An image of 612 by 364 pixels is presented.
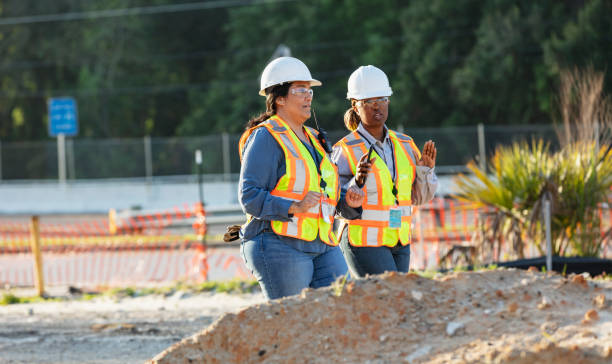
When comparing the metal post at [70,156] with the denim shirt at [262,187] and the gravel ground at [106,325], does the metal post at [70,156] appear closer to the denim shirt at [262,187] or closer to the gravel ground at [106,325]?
the gravel ground at [106,325]

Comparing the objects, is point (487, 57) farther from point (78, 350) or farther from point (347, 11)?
point (78, 350)

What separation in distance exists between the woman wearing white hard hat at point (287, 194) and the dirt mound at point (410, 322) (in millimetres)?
498

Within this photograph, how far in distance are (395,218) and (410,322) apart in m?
1.47

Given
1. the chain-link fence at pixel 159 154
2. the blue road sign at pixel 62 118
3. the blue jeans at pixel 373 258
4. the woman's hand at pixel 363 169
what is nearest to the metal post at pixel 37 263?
the blue jeans at pixel 373 258

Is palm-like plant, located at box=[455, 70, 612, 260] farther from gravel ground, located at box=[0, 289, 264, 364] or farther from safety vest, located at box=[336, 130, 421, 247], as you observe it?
safety vest, located at box=[336, 130, 421, 247]

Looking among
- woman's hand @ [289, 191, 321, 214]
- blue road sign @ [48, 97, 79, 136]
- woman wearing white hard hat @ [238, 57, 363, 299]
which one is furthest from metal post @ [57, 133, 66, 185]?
woman's hand @ [289, 191, 321, 214]

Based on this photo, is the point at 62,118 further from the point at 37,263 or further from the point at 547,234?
the point at 547,234

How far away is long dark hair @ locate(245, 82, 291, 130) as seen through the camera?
4.75m

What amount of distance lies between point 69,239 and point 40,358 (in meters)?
10.1

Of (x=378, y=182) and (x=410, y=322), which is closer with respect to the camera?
(x=410, y=322)

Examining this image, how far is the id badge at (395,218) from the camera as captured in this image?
206 inches

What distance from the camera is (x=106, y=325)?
27.6 feet

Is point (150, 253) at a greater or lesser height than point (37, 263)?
lesser

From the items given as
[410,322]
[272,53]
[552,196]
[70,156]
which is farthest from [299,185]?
[272,53]
